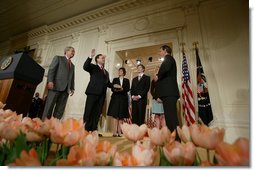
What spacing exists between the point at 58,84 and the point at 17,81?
0.46 m

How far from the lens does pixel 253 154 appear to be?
21 cm

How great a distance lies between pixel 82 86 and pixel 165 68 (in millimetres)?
2358

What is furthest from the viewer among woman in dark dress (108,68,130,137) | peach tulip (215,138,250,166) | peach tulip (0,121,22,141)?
woman in dark dress (108,68,130,137)

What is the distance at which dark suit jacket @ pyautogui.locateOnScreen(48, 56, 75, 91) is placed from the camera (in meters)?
1.84

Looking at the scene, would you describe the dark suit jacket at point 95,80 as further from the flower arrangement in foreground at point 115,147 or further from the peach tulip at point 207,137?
the peach tulip at point 207,137

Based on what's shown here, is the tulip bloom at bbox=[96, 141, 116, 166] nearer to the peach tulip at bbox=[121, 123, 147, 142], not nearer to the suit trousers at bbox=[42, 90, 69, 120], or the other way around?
the peach tulip at bbox=[121, 123, 147, 142]

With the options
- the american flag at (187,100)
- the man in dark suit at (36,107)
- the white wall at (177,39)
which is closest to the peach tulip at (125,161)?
the white wall at (177,39)

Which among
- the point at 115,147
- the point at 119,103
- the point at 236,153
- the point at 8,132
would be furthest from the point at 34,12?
the point at 236,153

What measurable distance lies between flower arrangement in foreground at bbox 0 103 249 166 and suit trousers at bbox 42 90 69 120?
1.55 metres

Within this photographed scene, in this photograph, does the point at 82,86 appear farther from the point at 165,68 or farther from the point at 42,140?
the point at 42,140

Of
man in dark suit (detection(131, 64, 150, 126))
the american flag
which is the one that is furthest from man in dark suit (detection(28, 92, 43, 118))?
the american flag

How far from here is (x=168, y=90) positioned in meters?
1.56

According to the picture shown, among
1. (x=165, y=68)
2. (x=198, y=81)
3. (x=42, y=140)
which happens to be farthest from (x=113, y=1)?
(x=42, y=140)

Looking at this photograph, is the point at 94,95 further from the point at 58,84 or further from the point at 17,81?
the point at 17,81
